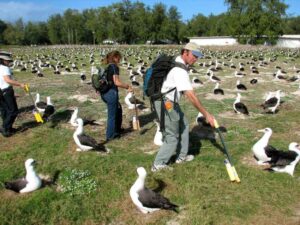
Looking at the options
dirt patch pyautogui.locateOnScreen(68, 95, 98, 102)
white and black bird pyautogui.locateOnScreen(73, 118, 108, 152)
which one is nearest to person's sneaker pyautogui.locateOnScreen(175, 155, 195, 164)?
white and black bird pyautogui.locateOnScreen(73, 118, 108, 152)

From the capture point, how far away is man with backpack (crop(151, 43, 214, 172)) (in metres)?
6.73

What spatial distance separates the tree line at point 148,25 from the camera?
74000 mm

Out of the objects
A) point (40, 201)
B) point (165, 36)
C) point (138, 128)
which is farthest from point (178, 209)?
point (165, 36)

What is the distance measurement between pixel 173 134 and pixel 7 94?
17.2 feet

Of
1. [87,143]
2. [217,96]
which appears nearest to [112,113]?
[87,143]

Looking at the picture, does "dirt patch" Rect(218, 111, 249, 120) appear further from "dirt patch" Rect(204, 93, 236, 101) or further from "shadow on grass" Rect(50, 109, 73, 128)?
"shadow on grass" Rect(50, 109, 73, 128)

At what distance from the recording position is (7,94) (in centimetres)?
1016

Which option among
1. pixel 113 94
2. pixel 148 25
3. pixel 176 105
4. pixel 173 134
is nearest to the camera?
pixel 176 105

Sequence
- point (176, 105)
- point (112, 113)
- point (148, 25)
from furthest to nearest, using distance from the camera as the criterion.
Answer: point (148, 25)
point (112, 113)
point (176, 105)

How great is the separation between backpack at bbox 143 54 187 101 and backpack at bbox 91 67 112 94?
2.08 meters

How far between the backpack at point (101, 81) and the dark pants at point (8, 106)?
2.68m

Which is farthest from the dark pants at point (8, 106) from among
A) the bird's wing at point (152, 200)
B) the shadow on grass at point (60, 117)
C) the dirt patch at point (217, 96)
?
the dirt patch at point (217, 96)

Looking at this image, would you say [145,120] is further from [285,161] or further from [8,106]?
[285,161]

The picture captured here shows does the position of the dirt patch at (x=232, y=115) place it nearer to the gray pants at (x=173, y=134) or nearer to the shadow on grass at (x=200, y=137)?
the shadow on grass at (x=200, y=137)
